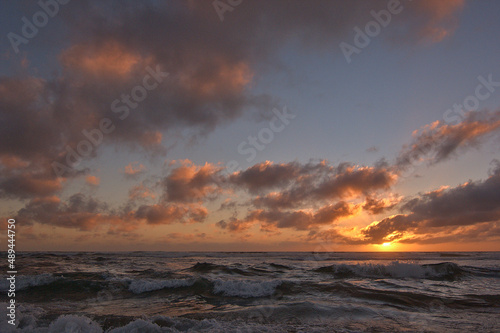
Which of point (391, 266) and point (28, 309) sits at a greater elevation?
point (28, 309)

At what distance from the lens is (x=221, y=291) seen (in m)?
16.4

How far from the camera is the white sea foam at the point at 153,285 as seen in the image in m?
17.0

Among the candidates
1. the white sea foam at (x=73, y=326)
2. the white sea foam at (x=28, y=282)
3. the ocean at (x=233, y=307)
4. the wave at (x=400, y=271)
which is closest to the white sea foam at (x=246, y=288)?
the ocean at (x=233, y=307)

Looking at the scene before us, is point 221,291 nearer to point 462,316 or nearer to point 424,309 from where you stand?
point 424,309

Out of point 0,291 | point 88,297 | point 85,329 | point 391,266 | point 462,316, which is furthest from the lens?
point 391,266

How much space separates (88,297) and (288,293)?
10.2 m

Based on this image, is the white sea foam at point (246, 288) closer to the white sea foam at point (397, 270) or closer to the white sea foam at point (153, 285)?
the white sea foam at point (153, 285)

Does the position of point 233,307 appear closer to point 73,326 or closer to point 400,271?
point 73,326

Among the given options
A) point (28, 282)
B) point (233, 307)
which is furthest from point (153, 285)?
point (28, 282)

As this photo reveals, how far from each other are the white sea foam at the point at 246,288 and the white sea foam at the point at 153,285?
2.42 metres

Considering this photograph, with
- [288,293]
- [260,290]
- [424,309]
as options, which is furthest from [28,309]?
[424,309]

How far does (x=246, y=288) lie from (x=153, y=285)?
5756mm

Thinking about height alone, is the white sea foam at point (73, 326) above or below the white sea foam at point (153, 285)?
above

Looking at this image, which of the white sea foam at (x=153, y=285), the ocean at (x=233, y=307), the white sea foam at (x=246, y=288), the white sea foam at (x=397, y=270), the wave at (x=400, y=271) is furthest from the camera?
the white sea foam at (x=397, y=270)
